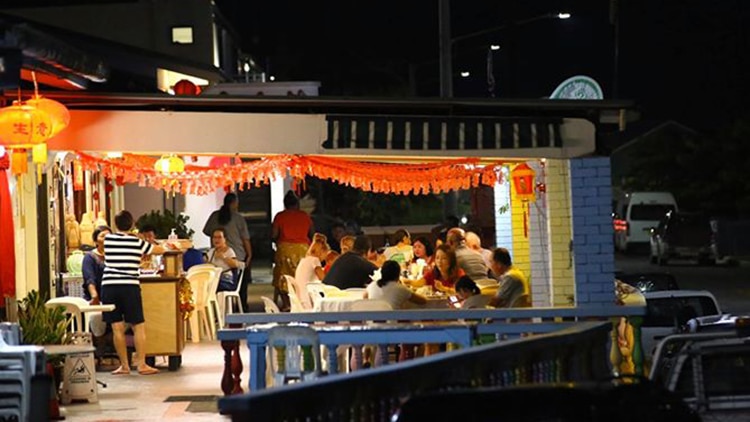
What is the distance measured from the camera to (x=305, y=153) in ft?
48.9

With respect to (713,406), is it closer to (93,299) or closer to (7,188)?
(7,188)

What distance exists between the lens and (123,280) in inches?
650

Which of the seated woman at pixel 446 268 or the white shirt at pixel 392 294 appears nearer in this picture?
the white shirt at pixel 392 294

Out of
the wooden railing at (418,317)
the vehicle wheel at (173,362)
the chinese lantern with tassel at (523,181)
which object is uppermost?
the chinese lantern with tassel at (523,181)

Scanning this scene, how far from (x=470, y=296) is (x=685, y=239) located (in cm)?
2845

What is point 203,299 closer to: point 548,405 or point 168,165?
point 168,165

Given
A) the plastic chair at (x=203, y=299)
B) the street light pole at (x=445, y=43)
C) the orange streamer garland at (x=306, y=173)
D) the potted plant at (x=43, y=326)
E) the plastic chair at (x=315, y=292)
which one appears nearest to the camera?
the potted plant at (x=43, y=326)

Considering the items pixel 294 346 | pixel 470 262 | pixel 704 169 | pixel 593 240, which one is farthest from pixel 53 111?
pixel 704 169

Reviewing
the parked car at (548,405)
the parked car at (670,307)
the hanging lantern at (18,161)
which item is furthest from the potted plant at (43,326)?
the parked car at (548,405)

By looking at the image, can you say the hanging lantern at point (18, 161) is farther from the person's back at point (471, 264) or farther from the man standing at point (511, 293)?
the person's back at point (471, 264)

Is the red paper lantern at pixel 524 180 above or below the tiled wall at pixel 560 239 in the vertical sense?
above

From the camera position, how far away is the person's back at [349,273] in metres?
17.7

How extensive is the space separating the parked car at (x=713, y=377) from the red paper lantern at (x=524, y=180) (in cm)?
975

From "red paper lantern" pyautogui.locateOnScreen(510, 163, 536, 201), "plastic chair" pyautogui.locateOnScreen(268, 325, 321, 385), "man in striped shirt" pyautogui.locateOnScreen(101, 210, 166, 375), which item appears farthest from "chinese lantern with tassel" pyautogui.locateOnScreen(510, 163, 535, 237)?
"plastic chair" pyautogui.locateOnScreen(268, 325, 321, 385)
